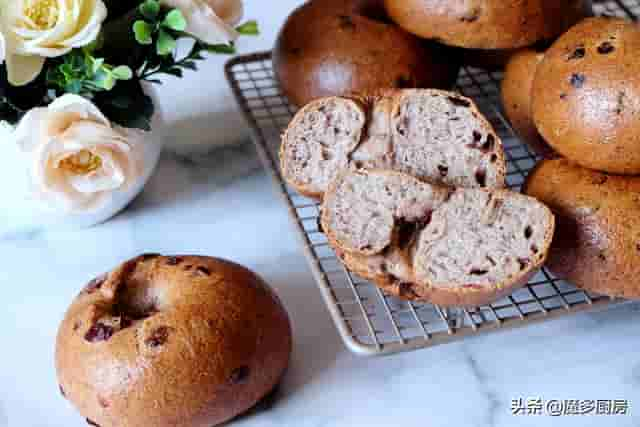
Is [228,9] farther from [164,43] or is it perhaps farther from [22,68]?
[22,68]

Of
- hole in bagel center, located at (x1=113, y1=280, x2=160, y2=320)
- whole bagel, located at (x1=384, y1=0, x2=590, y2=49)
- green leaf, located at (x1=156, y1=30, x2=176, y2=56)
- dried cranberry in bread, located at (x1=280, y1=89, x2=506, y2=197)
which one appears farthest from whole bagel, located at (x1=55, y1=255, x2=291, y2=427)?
whole bagel, located at (x1=384, y1=0, x2=590, y2=49)

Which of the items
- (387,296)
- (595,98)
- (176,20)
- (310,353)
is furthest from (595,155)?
(176,20)

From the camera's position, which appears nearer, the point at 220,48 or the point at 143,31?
the point at 143,31

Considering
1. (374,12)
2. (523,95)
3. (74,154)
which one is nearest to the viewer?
(74,154)

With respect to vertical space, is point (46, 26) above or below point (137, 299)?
Result: above

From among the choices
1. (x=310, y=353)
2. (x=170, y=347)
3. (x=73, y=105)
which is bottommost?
(x=310, y=353)

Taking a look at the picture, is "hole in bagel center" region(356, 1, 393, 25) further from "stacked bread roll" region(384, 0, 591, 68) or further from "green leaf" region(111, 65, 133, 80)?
"green leaf" region(111, 65, 133, 80)

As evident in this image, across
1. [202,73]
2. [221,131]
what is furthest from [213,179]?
[202,73]
